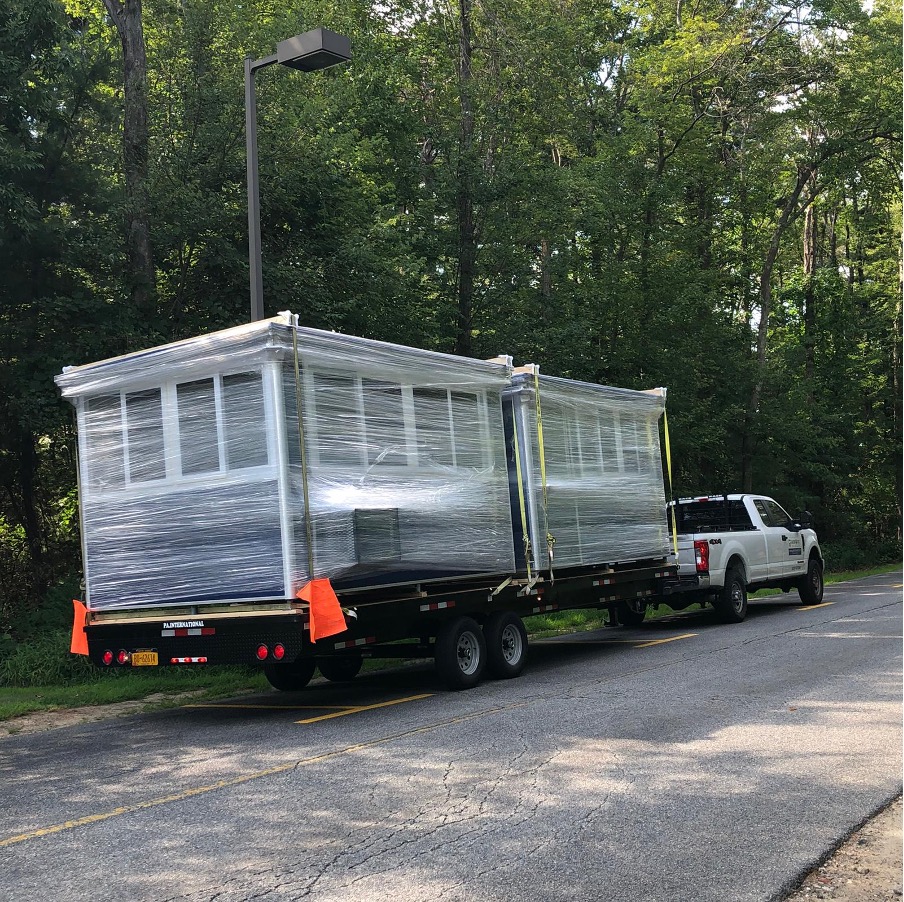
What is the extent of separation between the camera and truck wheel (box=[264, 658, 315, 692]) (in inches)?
446

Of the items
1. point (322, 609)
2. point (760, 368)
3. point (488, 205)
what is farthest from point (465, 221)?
point (322, 609)

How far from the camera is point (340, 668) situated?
39.7 feet

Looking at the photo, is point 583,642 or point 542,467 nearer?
point 542,467

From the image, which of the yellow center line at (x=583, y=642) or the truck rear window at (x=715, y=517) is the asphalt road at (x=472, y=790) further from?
the truck rear window at (x=715, y=517)

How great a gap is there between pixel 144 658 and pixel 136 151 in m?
9.49

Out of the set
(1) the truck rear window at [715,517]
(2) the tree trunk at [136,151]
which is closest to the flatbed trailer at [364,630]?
(1) the truck rear window at [715,517]

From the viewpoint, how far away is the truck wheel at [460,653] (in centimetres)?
1049

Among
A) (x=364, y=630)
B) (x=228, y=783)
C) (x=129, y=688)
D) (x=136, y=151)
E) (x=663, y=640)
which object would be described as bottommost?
(x=663, y=640)

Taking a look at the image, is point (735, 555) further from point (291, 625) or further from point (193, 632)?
point (193, 632)

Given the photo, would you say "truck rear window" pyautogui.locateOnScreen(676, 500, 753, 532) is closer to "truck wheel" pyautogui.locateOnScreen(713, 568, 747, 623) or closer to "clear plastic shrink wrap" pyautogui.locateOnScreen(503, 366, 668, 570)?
"truck wheel" pyautogui.locateOnScreen(713, 568, 747, 623)

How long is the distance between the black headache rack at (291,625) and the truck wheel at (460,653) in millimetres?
123

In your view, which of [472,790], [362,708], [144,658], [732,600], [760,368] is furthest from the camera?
[760,368]

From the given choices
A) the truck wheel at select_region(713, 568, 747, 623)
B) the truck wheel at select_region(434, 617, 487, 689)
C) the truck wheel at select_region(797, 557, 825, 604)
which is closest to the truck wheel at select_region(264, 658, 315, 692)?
the truck wheel at select_region(434, 617, 487, 689)

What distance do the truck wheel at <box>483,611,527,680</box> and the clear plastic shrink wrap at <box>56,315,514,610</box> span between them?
0.85m
